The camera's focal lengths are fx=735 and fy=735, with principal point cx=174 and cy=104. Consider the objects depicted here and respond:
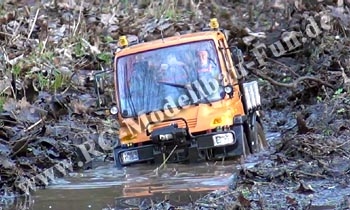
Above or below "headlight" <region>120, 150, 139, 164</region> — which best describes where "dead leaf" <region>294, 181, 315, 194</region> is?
below

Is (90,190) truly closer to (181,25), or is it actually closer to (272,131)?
(272,131)

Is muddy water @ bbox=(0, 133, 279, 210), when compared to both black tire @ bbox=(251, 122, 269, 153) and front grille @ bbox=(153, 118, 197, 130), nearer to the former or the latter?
front grille @ bbox=(153, 118, 197, 130)

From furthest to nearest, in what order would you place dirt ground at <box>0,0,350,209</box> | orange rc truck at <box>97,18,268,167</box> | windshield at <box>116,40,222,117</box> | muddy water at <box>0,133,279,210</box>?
windshield at <box>116,40,222,117</box> < orange rc truck at <box>97,18,268,167</box> < dirt ground at <box>0,0,350,209</box> < muddy water at <box>0,133,279,210</box>

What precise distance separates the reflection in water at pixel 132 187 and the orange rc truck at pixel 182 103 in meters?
0.21

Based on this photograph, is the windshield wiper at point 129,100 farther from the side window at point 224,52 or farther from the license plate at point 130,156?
the side window at point 224,52

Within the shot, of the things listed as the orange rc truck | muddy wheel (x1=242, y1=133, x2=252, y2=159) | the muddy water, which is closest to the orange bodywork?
the orange rc truck

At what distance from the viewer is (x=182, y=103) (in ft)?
29.8

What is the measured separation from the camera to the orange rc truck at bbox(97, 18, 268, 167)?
8781mm

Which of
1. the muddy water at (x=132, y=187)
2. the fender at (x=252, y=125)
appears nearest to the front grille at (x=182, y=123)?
the muddy water at (x=132, y=187)

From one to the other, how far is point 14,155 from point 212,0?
13.5 m

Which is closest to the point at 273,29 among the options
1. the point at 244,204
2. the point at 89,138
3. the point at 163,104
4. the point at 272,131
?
the point at 272,131

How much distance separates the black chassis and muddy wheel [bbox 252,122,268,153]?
60 centimetres

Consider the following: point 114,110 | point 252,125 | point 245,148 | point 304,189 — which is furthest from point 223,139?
point 304,189

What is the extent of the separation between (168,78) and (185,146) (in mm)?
946
